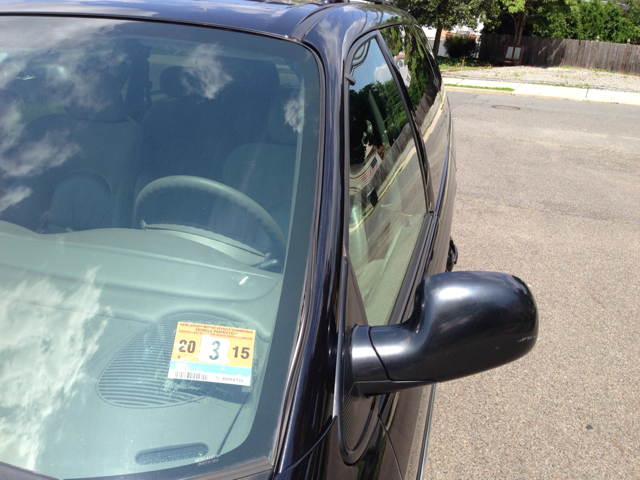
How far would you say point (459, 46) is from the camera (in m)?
23.9

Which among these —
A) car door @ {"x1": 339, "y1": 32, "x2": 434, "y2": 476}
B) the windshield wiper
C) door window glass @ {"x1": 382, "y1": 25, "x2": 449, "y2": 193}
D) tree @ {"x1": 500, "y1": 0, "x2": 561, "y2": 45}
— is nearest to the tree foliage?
tree @ {"x1": 500, "y1": 0, "x2": 561, "y2": 45}

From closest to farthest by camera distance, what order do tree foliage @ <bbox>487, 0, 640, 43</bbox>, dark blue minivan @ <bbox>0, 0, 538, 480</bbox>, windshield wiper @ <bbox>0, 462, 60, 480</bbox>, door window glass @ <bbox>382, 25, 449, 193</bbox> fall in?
windshield wiper @ <bbox>0, 462, 60, 480</bbox>, dark blue minivan @ <bbox>0, 0, 538, 480</bbox>, door window glass @ <bbox>382, 25, 449, 193</bbox>, tree foliage @ <bbox>487, 0, 640, 43</bbox>

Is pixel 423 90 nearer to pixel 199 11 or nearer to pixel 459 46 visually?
pixel 199 11

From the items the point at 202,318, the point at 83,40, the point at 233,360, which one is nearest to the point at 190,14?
the point at 83,40

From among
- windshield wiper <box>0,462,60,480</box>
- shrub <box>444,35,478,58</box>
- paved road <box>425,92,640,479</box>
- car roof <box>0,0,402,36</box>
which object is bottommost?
paved road <box>425,92,640,479</box>

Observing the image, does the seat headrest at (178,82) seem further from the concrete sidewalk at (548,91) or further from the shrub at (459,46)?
the shrub at (459,46)

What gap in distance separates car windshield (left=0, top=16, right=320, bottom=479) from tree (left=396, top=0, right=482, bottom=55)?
788 inches

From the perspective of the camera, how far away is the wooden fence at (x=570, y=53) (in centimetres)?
2138

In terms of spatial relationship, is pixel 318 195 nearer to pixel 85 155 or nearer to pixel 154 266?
pixel 154 266

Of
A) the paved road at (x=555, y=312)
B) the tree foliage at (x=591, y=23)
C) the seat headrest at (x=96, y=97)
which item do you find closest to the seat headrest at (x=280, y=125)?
the seat headrest at (x=96, y=97)

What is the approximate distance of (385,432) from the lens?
1.29 meters

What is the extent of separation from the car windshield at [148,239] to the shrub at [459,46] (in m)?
24.2

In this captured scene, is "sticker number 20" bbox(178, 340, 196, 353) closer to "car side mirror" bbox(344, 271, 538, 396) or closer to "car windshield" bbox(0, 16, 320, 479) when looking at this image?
"car windshield" bbox(0, 16, 320, 479)

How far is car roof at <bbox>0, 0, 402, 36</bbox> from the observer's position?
1578mm
